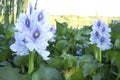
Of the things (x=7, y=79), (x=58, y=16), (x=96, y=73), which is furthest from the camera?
(x=58, y=16)

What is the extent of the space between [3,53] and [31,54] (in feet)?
1.54

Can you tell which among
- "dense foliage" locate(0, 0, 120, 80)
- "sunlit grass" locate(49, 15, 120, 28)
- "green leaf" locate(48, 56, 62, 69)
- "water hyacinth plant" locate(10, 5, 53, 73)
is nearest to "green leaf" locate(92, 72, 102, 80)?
"dense foliage" locate(0, 0, 120, 80)

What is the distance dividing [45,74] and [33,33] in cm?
14

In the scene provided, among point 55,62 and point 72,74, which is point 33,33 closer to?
point 72,74

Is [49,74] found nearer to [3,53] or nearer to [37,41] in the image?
[37,41]

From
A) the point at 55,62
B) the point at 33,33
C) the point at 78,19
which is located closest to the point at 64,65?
the point at 55,62

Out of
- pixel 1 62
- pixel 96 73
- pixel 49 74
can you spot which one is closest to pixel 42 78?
pixel 49 74

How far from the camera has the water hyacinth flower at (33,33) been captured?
105 cm

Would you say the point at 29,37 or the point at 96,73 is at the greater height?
the point at 29,37

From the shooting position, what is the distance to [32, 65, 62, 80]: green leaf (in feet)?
3.51

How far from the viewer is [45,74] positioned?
1101 millimetres

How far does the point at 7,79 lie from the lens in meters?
1.02

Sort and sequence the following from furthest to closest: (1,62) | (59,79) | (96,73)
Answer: (1,62), (96,73), (59,79)

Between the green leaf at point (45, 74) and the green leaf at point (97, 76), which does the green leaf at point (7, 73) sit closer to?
the green leaf at point (45, 74)
